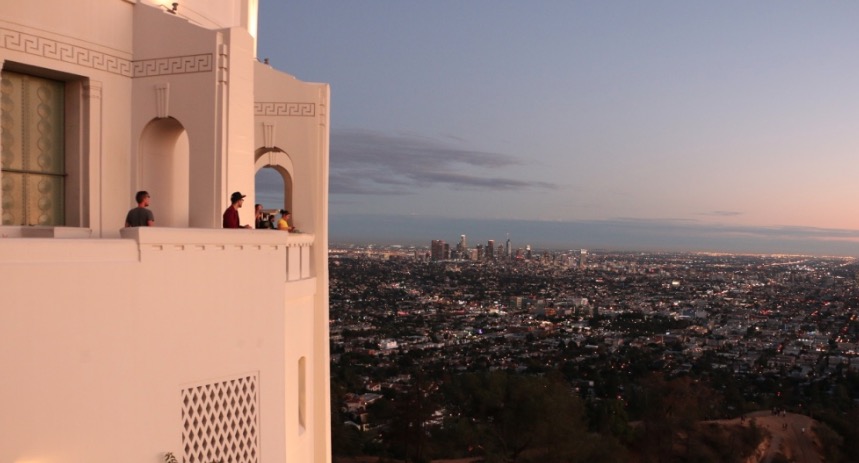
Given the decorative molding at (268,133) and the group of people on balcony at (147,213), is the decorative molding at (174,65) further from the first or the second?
the decorative molding at (268,133)

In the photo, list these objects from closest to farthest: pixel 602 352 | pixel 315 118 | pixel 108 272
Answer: pixel 108 272 < pixel 315 118 < pixel 602 352

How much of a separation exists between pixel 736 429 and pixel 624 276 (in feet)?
226

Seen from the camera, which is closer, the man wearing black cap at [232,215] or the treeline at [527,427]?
the man wearing black cap at [232,215]

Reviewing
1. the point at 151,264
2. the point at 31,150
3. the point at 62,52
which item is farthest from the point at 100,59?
the point at 151,264

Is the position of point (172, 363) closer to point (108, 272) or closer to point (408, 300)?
point (108, 272)

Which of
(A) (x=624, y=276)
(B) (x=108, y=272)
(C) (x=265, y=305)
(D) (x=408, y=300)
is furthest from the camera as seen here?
(A) (x=624, y=276)

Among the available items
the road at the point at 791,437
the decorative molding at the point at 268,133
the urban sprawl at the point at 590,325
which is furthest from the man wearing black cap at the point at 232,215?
the road at the point at 791,437

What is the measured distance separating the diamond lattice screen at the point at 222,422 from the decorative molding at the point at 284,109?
504cm

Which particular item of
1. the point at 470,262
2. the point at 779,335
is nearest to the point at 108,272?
the point at 779,335

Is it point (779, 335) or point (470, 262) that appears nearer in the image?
point (779, 335)

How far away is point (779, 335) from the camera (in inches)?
2008

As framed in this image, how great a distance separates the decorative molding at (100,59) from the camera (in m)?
7.72

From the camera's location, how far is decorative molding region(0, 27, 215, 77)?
772cm

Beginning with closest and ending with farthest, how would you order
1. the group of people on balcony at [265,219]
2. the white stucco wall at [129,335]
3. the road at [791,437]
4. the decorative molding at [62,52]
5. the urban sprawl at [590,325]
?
the white stucco wall at [129,335]
the decorative molding at [62,52]
the group of people on balcony at [265,219]
the road at [791,437]
the urban sprawl at [590,325]
